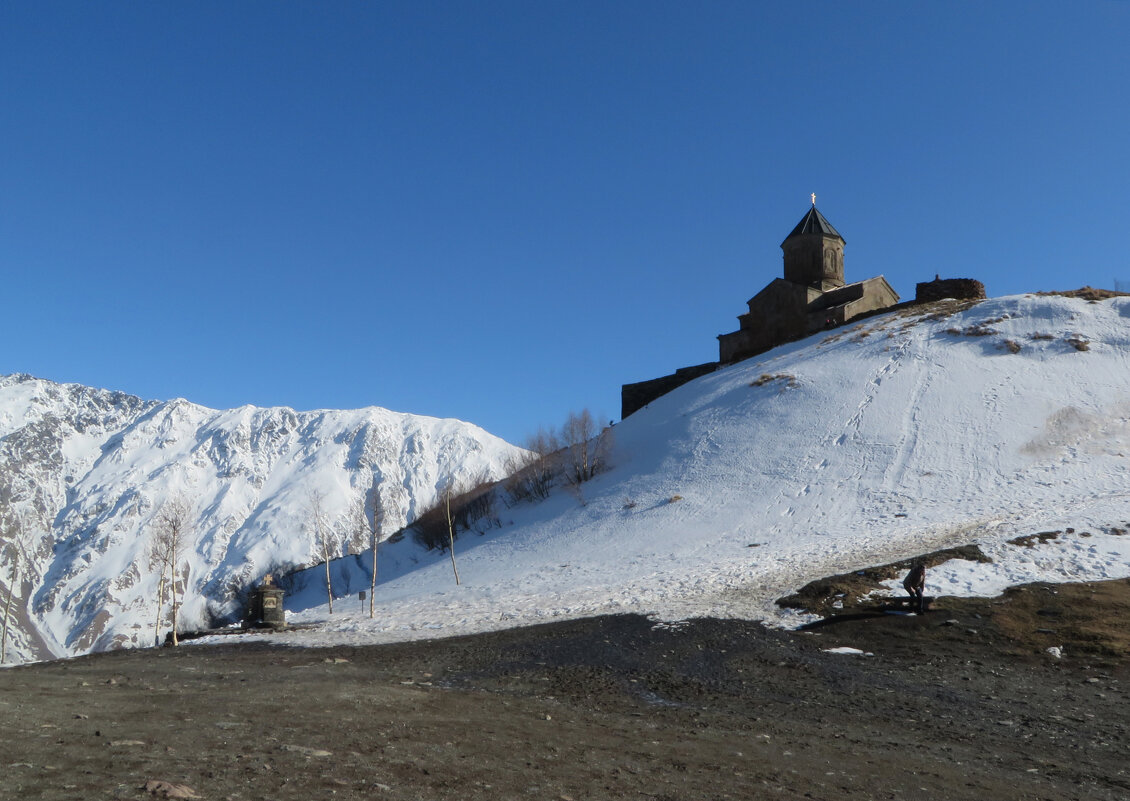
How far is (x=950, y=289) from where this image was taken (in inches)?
2197

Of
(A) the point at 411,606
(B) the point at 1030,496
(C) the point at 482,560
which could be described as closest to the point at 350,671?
(A) the point at 411,606

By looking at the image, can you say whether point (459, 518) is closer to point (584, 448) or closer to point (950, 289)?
point (584, 448)

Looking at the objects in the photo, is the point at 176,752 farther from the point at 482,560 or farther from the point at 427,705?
the point at 482,560

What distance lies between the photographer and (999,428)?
37156 millimetres

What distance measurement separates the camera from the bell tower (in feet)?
202

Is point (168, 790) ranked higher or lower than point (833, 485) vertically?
lower

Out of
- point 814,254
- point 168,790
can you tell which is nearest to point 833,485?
point 814,254

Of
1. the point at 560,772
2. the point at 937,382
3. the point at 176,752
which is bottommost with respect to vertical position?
the point at 560,772

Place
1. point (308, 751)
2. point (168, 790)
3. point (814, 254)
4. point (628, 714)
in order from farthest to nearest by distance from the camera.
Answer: point (814, 254) → point (628, 714) → point (308, 751) → point (168, 790)

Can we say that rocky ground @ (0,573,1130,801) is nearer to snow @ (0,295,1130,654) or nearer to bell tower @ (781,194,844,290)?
snow @ (0,295,1130,654)

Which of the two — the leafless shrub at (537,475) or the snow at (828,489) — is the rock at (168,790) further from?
the leafless shrub at (537,475)

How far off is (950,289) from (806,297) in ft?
31.1

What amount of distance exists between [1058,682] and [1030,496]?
1844cm

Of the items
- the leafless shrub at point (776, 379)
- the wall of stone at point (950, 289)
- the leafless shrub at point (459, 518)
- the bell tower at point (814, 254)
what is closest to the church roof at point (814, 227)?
the bell tower at point (814, 254)
